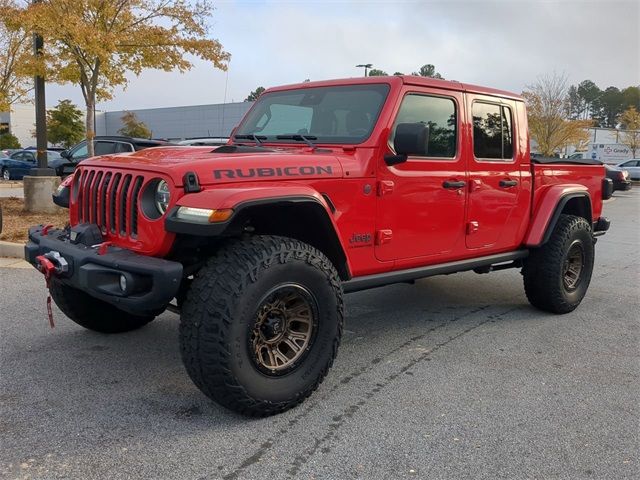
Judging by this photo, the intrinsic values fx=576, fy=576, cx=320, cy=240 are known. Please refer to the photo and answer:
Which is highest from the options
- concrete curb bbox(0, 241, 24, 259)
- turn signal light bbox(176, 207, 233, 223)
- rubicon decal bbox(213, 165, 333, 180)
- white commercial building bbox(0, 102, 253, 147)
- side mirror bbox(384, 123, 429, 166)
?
white commercial building bbox(0, 102, 253, 147)

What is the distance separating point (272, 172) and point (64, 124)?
40.4 metres

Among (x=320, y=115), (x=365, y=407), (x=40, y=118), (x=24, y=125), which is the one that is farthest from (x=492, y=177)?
(x=24, y=125)

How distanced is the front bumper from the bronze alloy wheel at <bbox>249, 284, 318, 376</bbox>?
0.52 meters

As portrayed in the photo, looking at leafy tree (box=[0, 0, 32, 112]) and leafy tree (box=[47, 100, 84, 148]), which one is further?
leafy tree (box=[47, 100, 84, 148])

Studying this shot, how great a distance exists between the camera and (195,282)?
9.98ft

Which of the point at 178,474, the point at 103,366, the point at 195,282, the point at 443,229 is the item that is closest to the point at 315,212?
the point at 195,282

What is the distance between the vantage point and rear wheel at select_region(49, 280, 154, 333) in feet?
13.5

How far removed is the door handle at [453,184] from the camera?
4.23 meters

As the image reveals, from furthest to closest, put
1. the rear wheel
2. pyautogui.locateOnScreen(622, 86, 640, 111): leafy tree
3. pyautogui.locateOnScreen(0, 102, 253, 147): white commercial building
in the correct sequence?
pyautogui.locateOnScreen(622, 86, 640, 111): leafy tree < pyautogui.locateOnScreen(0, 102, 253, 147): white commercial building < the rear wheel

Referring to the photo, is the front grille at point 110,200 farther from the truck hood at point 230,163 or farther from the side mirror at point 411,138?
the side mirror at point 411,138

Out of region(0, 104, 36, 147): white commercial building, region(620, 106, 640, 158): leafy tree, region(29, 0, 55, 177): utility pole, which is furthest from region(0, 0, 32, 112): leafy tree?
region(0, 104, 36, 147): white commercial building

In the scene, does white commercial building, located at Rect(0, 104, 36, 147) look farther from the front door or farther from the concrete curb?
the front door

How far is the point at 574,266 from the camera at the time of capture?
221 inches

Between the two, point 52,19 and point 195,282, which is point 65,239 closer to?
point 195,282
